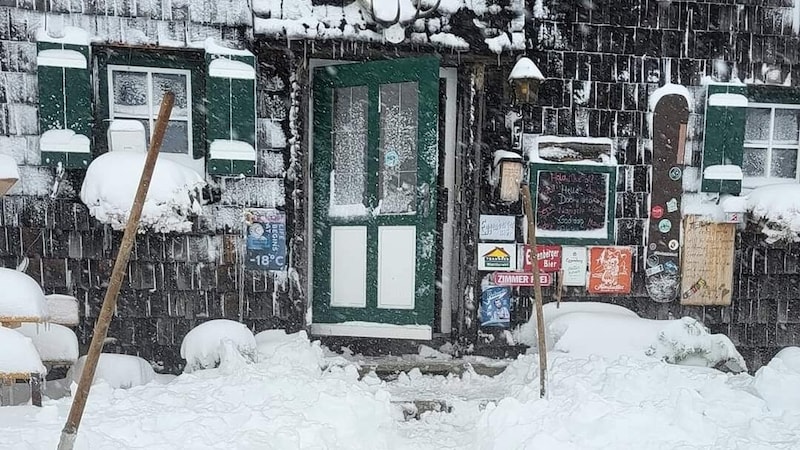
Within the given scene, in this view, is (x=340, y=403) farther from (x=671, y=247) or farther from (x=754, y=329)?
(x=754, y=329)

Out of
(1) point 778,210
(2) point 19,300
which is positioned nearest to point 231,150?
(2) point 19,300

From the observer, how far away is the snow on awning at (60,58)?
4.08 m

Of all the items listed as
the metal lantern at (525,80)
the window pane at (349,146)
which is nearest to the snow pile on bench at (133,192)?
the window pane at (349,146)

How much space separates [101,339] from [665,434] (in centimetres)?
266

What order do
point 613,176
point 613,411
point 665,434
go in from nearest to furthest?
1. point 665,434
2. point 613,411
3. point 613,176

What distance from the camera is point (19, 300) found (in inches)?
133

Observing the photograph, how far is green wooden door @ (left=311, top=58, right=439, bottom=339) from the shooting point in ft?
15.2

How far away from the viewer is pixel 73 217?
4.30 meters

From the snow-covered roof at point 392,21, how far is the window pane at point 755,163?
7.58 feet

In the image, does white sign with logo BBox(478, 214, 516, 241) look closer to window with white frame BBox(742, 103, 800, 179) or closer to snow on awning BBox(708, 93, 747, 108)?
snow on awning BBox(708, 93, 747, 108)

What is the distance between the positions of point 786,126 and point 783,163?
1.06 ft

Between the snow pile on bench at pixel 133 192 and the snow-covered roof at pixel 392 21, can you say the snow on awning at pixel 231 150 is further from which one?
the snow-covered roof at pixel 392 21

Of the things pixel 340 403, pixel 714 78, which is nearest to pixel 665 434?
pixel 340 403

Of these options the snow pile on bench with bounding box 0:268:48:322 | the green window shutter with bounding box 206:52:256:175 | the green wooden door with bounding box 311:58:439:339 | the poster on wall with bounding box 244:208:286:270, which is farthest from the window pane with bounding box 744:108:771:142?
the snow pile on bench with bounding box 0:268:48:322
